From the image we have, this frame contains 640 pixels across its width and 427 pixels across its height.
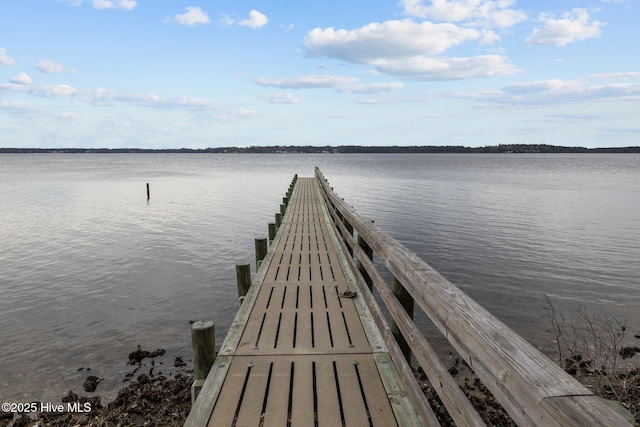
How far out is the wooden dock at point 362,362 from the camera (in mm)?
1605

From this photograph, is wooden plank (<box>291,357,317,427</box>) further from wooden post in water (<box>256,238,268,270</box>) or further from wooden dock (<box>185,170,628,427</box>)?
wooden post in water (<box>256,238,268,270</box>)

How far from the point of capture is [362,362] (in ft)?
14.4

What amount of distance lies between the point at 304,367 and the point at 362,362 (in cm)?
64

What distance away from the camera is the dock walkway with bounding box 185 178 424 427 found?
11.6ft

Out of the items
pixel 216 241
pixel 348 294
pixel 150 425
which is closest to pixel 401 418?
pixel 348 294

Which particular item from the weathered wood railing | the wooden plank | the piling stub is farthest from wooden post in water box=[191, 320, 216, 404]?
the piling stub

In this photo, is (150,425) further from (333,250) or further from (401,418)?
(333,250)

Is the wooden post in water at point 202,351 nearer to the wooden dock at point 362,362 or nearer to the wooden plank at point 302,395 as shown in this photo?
the wooden dock at point 362,362

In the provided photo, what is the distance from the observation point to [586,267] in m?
15.0

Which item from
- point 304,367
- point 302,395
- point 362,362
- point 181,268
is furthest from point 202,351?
point 181,268

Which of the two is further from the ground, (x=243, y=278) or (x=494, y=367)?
(x=494, y=367)

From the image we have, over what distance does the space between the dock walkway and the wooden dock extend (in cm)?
1

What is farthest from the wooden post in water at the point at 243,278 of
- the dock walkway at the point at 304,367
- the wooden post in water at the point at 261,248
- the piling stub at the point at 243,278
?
the wooden post in water at the point at 261,248

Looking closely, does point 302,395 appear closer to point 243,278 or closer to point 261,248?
point 243,278
